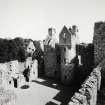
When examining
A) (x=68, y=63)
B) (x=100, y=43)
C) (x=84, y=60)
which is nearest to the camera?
(x=100, y=43)

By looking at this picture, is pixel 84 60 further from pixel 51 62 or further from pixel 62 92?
pixel 62 92

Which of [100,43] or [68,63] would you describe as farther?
[68,63]

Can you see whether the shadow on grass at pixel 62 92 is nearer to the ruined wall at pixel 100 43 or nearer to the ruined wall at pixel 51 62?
the ruined wall at pixel 51 62

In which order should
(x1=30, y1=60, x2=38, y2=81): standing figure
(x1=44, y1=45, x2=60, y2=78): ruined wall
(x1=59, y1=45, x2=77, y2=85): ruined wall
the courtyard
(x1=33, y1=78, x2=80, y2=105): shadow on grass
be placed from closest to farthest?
(x1=33, y1=78, x2=80, y2=105): shadow on grass
the courtyard
(x1=59, y1=45, x2=77, y2=85): ruined wall
(x1=30, y1=60, x2=38, y2=81): standing figure
(x1=44, y1=45, x2=60, y2=78): ruined wall

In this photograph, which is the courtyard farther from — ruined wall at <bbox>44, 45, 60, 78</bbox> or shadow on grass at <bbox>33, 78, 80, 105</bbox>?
ruined wall at <bbox>44, 45, 60, 78</bbox>

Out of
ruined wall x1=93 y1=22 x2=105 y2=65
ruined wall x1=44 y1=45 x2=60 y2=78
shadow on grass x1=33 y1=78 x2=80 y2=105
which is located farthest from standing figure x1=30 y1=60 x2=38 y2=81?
ruined wall x1=93 y1=22 x2=105 y2=65

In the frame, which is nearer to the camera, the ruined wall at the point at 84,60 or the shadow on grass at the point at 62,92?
the shadow on grass at the point at 62,92

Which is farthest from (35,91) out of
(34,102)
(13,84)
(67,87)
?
(67,87)

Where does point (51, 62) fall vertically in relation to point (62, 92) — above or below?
above

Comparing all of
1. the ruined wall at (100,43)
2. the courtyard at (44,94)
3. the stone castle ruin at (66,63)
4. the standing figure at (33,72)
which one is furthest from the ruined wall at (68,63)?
the ruined wall at (100,43)

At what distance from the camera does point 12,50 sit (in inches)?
1724

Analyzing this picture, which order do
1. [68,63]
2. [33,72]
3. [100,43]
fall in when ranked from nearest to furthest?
1. [100,43]
2. [68,63]
3. [33,72]

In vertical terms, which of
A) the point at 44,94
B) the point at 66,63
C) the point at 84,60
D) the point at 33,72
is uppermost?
the point at 84,60

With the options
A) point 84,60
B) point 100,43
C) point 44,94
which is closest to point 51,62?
point 84,60
